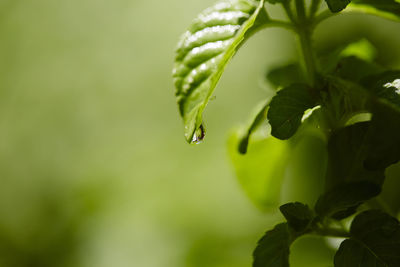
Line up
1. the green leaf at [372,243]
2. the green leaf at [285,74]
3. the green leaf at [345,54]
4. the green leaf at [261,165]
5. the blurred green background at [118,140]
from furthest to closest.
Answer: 1. the blurred green background at [118,140]
2. the green leaf at [261,165]
3. the green leaf at [285,74]
4. the green leaf at [345,54]
5. the green leaf at [372,243]

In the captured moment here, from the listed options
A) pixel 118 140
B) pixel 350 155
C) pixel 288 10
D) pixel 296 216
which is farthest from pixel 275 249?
pixel 118 140

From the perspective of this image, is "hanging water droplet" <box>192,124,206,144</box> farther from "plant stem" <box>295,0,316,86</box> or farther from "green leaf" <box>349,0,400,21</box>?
"green leaf" <box>349,0,400,21</box>

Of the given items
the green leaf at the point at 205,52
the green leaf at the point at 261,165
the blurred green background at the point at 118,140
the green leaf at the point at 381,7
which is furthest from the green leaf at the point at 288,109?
the blurred green background at the point at 118,140

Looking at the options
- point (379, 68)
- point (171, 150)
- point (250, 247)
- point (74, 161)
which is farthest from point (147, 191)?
point (379, 68)

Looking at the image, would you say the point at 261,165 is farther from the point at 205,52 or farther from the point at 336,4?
the point at 336,4

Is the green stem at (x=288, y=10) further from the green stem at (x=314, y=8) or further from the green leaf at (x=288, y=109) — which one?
the green leaf at (x=288, y=109)

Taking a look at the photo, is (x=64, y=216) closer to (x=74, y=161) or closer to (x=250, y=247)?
(x=74, y=161)
